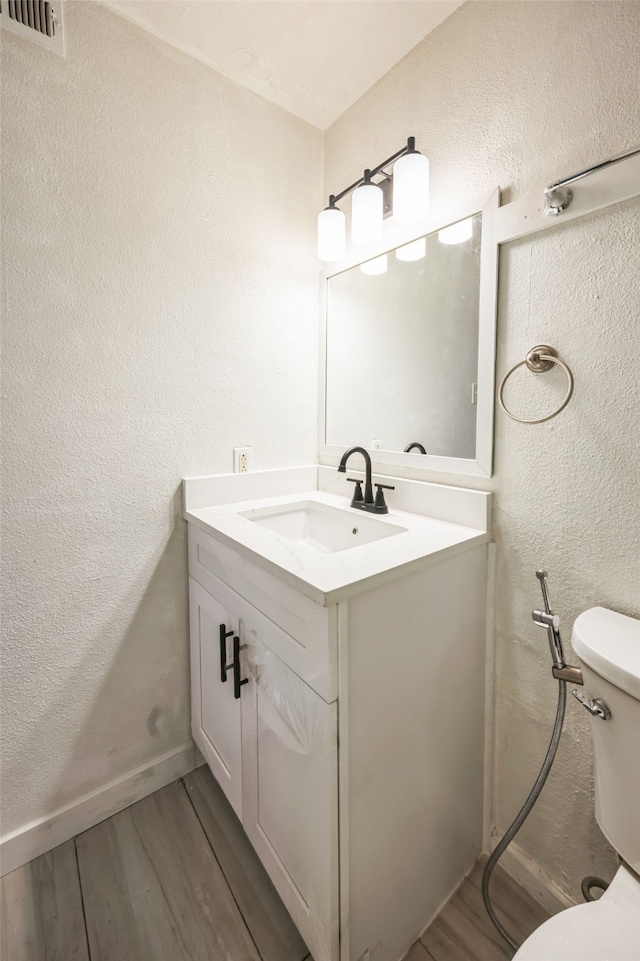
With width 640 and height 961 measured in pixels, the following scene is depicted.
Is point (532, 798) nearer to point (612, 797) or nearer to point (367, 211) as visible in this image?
point (612, 797)

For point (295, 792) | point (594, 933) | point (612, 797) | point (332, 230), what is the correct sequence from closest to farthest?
1. point (594, 933)
2. point (612, 797)
3. point (295, 792)
4. point (332, 230)

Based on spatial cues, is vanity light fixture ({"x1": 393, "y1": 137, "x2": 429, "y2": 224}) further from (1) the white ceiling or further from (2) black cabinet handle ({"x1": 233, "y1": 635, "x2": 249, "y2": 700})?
(2) black cabinet handle ({"x1": 233, "y1": 635, "x2": 249, "y2": 700})

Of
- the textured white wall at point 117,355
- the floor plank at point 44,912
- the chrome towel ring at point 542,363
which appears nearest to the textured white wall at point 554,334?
the chrome towel ring at point 542,363

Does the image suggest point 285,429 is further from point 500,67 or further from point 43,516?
point 500,67

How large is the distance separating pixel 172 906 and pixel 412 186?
6.39ft

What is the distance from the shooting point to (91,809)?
1217 mm

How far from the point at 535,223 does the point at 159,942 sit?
185cm

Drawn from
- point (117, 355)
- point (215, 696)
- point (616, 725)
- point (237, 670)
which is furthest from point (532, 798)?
point (117, 355)

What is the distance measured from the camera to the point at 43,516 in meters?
1.10

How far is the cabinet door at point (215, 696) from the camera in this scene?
111 cm

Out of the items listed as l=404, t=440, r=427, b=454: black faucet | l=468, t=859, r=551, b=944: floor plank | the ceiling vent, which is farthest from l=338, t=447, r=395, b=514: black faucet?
the ceiling vent

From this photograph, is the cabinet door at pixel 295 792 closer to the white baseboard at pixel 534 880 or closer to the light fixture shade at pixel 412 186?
the white baseboard at pixel 534 880

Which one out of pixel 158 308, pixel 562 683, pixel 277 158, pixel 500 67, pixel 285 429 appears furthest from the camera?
pixel 285 429

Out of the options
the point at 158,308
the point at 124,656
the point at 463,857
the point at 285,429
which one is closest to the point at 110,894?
the point at 124,656
